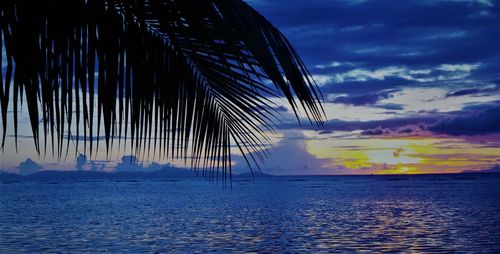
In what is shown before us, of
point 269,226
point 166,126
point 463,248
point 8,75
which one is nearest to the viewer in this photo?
point 8,75

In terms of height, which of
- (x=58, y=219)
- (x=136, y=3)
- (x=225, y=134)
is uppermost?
(x=136, y=3)

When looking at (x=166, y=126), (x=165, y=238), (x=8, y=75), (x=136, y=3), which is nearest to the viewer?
(x=8, y=75)

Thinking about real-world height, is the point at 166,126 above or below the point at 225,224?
above

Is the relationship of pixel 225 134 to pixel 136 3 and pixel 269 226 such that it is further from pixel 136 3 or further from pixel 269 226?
pixel 269 226

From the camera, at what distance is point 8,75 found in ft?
5.06

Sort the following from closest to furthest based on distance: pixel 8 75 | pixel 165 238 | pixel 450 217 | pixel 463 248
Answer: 1. pixel 8 75
2. pixel 463 248
3. pixel 165 238
4. pixel 450 217

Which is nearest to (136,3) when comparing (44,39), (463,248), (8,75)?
(44,39)

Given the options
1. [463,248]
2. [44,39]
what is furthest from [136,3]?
[463,248]

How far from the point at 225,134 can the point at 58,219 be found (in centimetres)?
4161

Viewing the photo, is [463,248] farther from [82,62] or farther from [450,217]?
[82,62]

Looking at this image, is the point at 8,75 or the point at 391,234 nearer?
the point at 8,75

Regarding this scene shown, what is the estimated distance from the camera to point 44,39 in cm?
160

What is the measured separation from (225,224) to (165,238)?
7.21 metres

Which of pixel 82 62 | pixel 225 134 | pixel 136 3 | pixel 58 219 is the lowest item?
pixel 58 219
